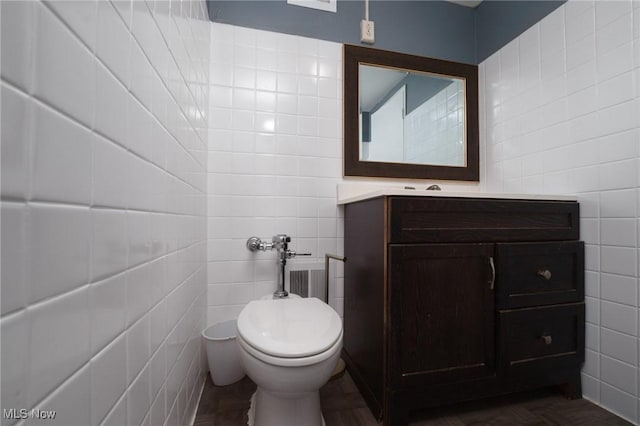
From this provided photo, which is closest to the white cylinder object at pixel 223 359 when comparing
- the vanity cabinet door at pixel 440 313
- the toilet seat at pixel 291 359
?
the toilet seat at pixel 291 359

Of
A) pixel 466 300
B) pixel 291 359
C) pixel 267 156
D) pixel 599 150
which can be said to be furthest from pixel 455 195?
pixel 267 156

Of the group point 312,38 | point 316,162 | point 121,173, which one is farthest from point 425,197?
point 312,38

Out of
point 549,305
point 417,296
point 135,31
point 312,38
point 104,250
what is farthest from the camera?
point 312,38

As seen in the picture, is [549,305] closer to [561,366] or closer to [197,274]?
[561,366]

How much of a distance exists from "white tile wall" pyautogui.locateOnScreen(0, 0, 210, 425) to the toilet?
0.23 metres

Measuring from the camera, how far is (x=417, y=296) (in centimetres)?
92

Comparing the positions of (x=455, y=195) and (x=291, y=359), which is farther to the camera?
(x=455, y=195)

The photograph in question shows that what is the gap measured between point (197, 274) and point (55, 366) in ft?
2.60

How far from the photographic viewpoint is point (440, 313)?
36.8 inches

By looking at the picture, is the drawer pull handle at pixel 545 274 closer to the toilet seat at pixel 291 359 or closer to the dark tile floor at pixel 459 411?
the dark tile floor at pixel 459 411

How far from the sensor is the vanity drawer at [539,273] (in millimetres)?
985

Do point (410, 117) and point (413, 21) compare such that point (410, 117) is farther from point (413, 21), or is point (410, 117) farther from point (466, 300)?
Result: point (466, 300)

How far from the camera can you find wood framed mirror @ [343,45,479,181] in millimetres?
1472

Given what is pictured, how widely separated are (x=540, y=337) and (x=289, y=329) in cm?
99
